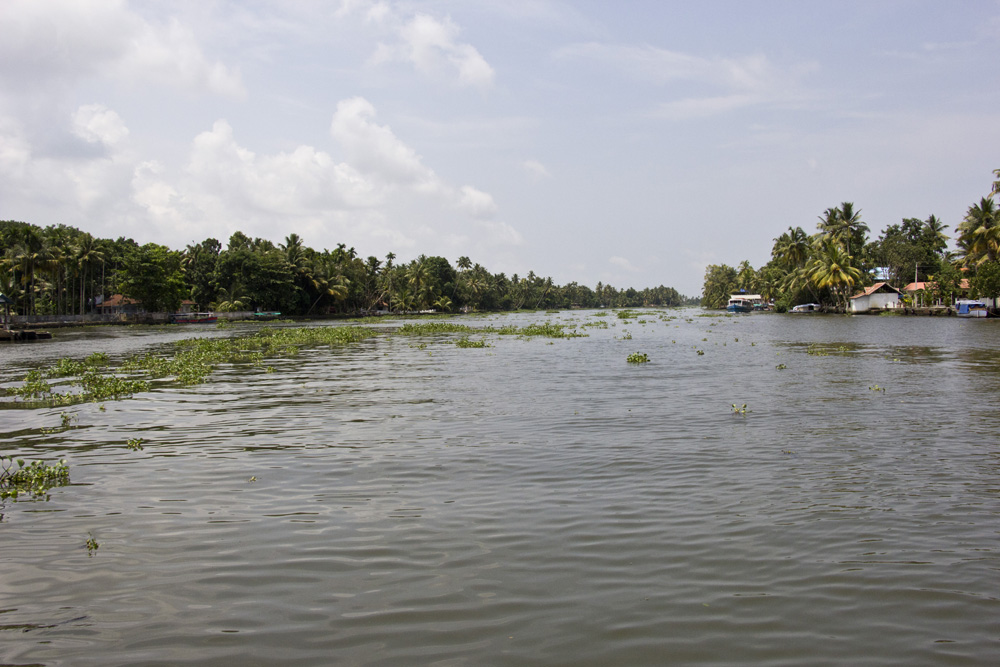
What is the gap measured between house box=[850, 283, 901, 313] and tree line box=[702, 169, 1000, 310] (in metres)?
2.40

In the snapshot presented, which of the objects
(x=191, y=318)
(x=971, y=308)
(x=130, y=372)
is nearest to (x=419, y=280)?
(x=191, y=318)

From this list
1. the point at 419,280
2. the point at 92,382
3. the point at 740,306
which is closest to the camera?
the point at 92,382

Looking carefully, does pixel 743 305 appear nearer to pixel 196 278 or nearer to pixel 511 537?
pixel 196 278

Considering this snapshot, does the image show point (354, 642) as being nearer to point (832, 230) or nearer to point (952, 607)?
point (952, 607)

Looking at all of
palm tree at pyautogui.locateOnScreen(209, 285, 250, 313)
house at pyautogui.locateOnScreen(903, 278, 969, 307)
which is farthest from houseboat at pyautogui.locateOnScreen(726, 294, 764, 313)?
palm tree at pyautogui.locateOnScreen(209, 285, 250, 313)

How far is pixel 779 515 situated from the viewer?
8.38 m

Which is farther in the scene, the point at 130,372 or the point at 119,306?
the point at 119,306

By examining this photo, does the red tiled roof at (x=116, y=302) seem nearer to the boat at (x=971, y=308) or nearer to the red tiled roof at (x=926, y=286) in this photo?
the boat at (x=971, y=308)

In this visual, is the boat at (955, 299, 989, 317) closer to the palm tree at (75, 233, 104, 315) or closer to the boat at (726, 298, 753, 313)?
the boat at (726, 298, 753, 313)

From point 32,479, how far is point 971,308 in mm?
97143

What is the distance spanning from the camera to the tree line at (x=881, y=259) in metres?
76.4

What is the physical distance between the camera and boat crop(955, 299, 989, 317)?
78069 millimetres

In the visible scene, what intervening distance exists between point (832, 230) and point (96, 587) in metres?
119

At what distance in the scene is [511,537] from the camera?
25.1 ft
